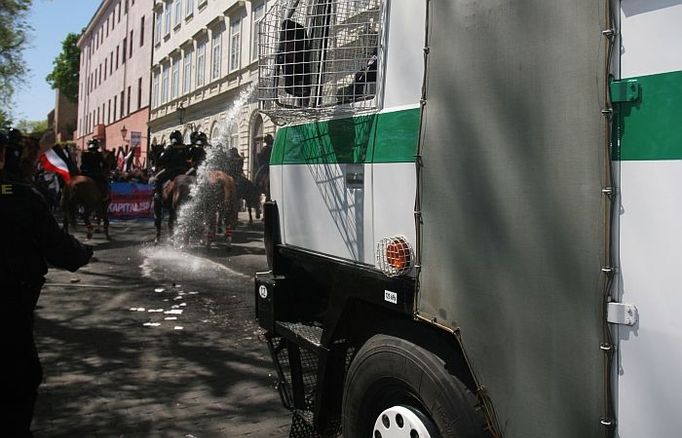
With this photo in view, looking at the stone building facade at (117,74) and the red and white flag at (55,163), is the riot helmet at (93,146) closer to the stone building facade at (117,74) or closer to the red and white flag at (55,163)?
the red and white flag at (55,163)

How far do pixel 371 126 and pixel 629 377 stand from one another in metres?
1.51

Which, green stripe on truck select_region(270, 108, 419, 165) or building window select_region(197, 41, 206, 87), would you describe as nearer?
green stripe on truck select_region(270, 108, 419, 165)

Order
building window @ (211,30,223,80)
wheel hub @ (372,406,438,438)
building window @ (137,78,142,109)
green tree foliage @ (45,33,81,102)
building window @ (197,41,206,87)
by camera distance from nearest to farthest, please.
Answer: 1. wheel hub @ (372,406,438,438)
2. building window @ (211,30,223,80)
3. building window @ (197,41,206,87)
4. building window @ (137,78,142,109)
5. green tree foliage @ (45,33,81,102)

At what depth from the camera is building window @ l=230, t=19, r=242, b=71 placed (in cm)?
2886

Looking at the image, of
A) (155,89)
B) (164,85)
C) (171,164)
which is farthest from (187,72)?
(171,164)

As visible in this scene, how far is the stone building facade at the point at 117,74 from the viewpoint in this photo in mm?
48062

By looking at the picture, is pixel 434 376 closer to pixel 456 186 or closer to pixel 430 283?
pixel 430 283

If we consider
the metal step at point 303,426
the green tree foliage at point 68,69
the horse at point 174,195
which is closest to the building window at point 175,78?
the horse at point 174,195

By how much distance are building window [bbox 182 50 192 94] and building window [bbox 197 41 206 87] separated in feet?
5.04

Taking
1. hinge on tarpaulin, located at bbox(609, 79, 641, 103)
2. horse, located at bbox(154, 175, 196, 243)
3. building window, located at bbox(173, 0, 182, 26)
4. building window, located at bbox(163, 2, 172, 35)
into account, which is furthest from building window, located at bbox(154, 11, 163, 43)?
hinge on tarpaulin, located at bbox(609, 79, 641, 103)


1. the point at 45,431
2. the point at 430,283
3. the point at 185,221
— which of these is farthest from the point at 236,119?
the point at 430,283

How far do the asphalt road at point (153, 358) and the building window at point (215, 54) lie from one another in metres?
23.5

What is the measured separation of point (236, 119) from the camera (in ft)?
91.4

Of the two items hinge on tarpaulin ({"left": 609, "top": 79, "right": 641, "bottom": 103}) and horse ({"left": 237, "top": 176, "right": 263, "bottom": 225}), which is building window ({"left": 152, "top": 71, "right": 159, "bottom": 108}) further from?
hinge on tarpaulin ({"left": 609, "top": 79, "right": 641, "bottom": 103})
